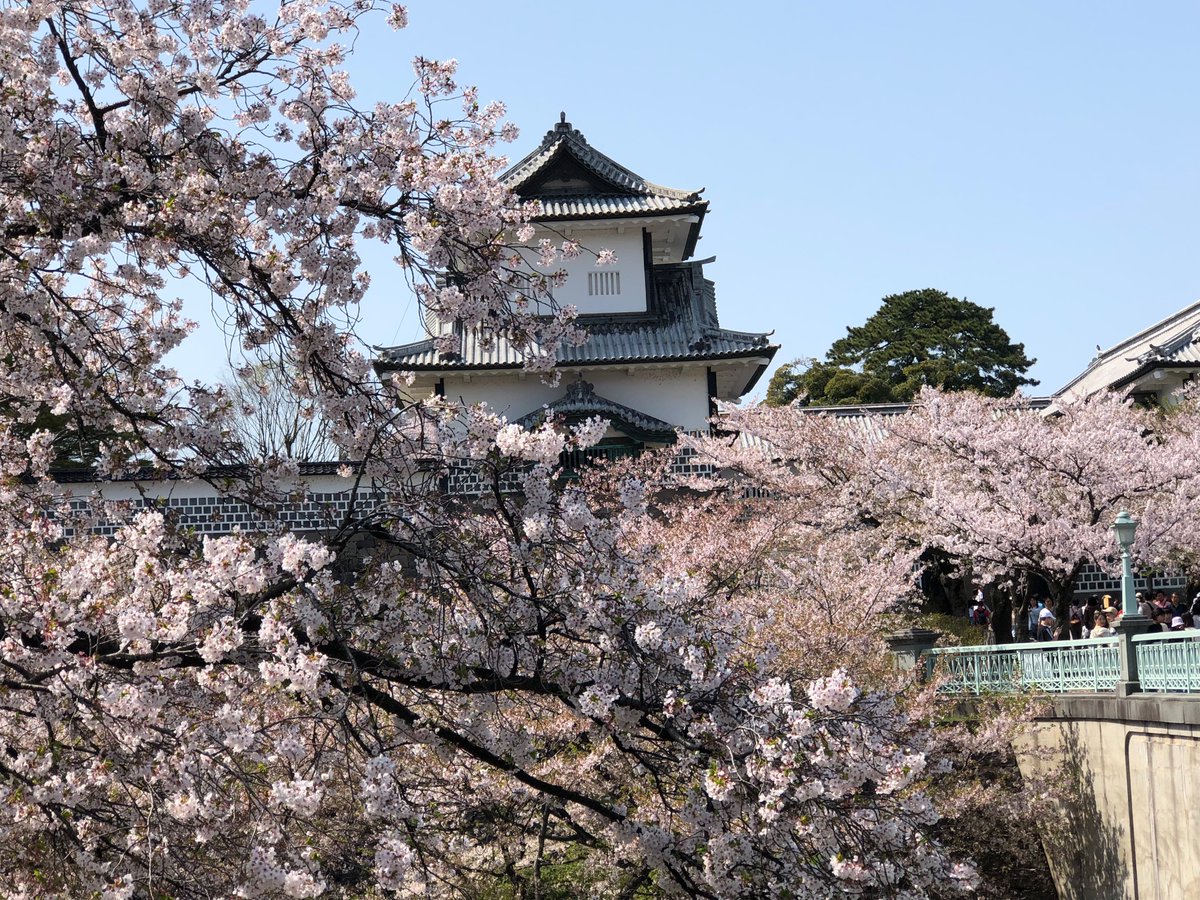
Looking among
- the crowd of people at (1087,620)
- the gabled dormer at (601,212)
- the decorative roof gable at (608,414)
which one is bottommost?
the crowd of people at (1087,620)

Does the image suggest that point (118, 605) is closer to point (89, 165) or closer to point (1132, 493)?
point (89, 165)

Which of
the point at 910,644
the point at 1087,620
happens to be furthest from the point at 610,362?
the point at 910,644

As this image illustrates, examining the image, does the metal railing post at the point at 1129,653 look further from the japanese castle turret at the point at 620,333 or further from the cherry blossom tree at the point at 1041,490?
the japanese castle turret at the point at 620,333

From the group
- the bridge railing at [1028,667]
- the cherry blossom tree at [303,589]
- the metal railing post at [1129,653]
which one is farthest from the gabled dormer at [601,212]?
the cherry blossom tree at [303,589]

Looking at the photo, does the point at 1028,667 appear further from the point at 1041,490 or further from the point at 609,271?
the point at 609,271

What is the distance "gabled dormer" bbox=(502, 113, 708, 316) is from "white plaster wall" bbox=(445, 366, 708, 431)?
1417mm

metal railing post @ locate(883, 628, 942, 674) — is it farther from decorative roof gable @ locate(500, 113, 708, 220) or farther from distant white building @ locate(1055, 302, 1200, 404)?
decorative roof gable @ locate(500, 113, 708, 220)

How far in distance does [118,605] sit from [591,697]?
5.82ft

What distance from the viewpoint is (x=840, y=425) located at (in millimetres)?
22406

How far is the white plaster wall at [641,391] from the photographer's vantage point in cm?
2542

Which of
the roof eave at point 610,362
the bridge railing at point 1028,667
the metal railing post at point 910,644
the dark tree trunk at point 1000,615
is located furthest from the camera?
the roof eave at point 610,362

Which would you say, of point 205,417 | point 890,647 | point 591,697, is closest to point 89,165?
point 205,417

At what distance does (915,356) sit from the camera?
4494 cm

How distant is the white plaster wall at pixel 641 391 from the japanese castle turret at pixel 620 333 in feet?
0.06
